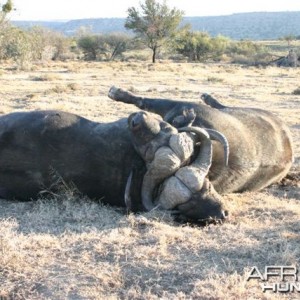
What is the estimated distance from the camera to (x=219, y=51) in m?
68.9

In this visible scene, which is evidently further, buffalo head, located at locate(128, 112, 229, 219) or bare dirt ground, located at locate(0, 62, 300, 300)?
buffalo head, located at locate(128, 112, 229, 219)

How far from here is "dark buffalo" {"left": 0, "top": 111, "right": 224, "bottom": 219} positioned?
5590 mm

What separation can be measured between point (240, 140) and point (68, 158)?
1.90 meters

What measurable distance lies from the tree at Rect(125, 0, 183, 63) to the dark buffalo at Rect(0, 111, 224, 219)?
5450 centimetres

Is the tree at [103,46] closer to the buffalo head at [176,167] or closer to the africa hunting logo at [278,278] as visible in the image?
the buffalo head at [176,167]

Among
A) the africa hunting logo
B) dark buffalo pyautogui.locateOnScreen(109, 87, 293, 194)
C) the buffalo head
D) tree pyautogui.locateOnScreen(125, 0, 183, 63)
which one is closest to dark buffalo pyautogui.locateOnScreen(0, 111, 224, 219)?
the buffalo head

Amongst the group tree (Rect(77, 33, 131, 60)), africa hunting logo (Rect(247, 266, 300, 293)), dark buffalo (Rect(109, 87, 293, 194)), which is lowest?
tree (Rect(77, 33, 131, 60))

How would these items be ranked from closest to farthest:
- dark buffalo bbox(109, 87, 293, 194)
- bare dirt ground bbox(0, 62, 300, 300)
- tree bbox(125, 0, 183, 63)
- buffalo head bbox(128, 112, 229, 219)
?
bare dirt ground bbox(0, 62, 300, 300)
buffalo head bbox(128, 112, 229, 219)
dark buffalo bbox(109, 87, 293, 194)
tree bbox(125, 0, 183, 63)

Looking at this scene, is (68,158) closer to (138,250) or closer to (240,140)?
(138,250)

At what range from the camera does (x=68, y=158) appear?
5629 millimetres

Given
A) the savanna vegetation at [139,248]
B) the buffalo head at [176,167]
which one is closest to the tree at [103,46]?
the savanna vegetation at [139,248]

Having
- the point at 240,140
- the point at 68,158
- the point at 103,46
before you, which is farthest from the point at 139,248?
the point at 103,46

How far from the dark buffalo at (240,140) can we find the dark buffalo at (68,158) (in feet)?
2.46

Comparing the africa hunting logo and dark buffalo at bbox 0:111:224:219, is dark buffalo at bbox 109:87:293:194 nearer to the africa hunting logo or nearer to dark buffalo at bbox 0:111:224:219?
dark buffalo at bbox 0:111:224:219
